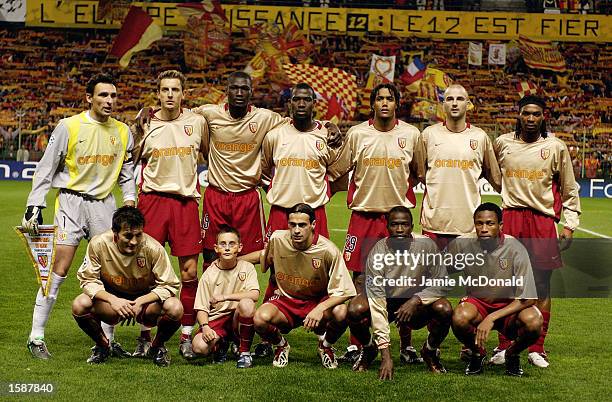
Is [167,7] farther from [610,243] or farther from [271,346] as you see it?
[271,346]

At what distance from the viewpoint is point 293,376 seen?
6.25m

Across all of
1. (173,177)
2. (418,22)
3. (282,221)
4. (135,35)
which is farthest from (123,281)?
(418,22)

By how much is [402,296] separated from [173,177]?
1964 mm

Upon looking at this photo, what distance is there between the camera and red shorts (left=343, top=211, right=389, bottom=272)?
718cm

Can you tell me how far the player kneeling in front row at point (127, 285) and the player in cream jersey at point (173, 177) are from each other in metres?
0.61

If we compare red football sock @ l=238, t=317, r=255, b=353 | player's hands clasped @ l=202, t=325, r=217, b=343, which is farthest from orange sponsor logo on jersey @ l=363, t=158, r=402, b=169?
player's hands clasped @ l=202, t=325, r=217, b=343

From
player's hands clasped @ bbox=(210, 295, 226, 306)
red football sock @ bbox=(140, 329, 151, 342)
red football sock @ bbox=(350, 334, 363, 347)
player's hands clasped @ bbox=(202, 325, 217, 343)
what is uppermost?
player's hands clasped @ bbox=(210, 295, 226, 306)

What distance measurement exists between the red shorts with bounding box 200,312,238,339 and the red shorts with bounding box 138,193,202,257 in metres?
0.79

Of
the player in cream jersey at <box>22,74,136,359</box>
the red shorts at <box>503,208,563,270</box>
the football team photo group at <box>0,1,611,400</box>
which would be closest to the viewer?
the football team photo group at <box>0,1,611,400</box>

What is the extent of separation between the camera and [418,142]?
718 centimetres

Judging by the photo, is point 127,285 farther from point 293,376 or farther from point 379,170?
point 379,170

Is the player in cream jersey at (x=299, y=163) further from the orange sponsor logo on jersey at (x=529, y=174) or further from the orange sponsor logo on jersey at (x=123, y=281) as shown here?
the orange sponsor logo on jersey at (x=529, y=174)

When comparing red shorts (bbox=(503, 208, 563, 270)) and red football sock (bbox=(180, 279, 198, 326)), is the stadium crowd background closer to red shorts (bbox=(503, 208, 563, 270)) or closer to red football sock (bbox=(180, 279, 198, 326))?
red football sock (bbox=(180, 279, 198, 326))

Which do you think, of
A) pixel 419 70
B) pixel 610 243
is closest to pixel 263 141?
pixel 610 243
